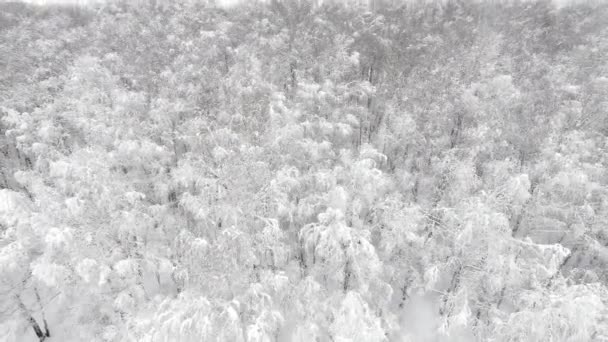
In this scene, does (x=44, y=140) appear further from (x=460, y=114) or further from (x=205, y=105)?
(x=460, y=114)

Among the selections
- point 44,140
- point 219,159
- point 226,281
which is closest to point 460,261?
point 226,281

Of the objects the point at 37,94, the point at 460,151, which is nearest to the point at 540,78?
the point at 460,151

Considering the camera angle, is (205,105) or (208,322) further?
(205,105)

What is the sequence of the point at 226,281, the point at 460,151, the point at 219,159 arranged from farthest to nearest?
the point at 460,151 → the point at 219,159 → the point at 226,281

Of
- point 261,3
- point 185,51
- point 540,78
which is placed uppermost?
point 261,3

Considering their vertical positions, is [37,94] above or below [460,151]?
above

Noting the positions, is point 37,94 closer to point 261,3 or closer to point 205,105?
point 205,105

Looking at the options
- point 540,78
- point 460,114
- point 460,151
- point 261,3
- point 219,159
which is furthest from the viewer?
point 261,3
